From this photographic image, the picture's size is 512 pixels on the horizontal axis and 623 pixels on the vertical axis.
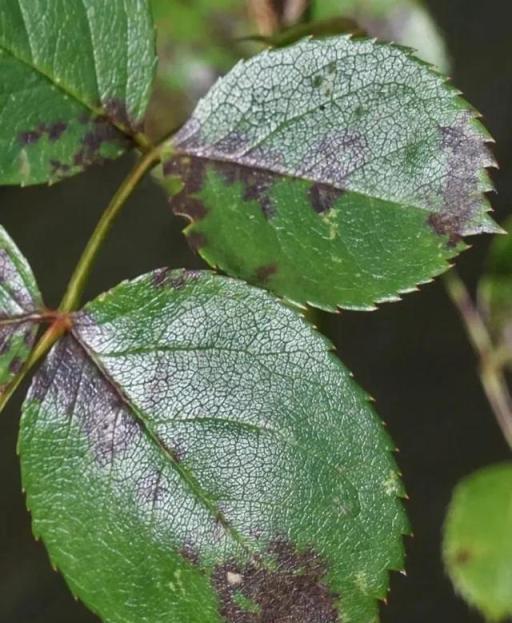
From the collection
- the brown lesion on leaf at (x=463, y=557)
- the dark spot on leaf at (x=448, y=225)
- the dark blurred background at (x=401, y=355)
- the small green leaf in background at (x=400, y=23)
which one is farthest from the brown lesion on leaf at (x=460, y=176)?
the dark blurred background at (x=401, y=355)

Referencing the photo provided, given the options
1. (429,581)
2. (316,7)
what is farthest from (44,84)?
(429,581)

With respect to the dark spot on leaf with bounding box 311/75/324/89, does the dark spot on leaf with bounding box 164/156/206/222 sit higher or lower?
lower

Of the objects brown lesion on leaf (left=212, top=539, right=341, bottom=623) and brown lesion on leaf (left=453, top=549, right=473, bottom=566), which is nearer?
brown lesion on leaf (left=212, top=539, right=341, bottom=623)

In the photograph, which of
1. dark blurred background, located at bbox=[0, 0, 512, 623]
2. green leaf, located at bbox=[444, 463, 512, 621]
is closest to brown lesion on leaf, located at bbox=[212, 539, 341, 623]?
Result: green leaf, located at bbox=[444, 463, 512, 621]

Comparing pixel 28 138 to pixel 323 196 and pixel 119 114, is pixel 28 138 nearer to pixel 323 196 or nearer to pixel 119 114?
pixel 119 114

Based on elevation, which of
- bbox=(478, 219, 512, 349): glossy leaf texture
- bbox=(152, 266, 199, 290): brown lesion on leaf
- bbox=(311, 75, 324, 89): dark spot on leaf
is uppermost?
bbox=(311, 75, 324, 89): dark spot on leaf

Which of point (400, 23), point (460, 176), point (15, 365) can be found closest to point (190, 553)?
point (15, 365)

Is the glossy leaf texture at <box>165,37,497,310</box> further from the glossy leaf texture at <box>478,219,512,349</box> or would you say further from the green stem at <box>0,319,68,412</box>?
the glossy leaf texture at <box>478,219,512,349</box>

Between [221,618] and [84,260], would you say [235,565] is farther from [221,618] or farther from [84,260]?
[84,260]
